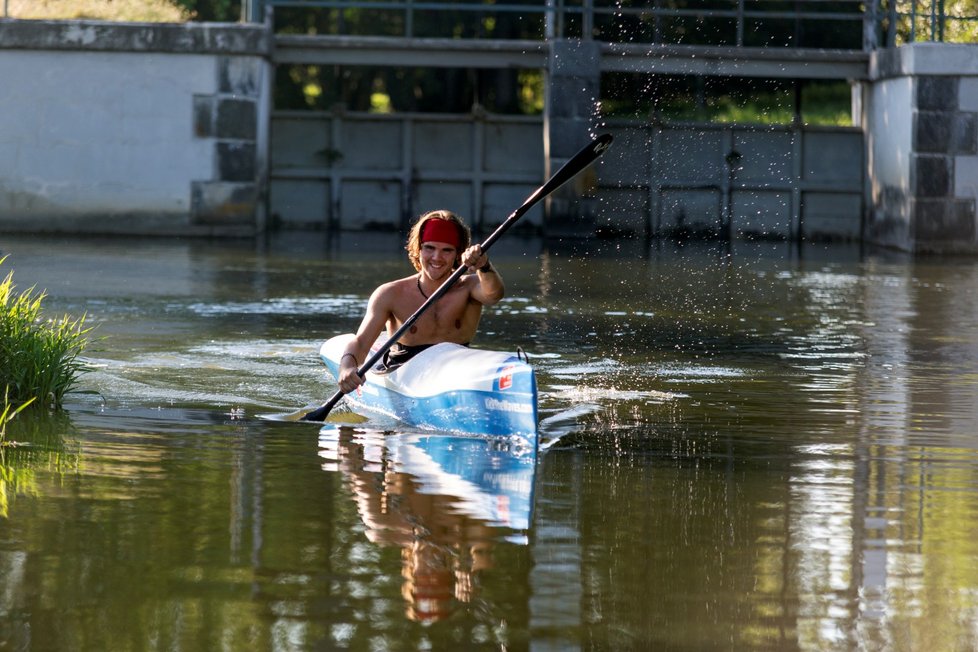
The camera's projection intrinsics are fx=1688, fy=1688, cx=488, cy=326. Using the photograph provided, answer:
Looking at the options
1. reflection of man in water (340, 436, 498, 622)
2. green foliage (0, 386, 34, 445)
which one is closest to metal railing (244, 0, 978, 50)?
green foliage (0, 386, 34, 445)

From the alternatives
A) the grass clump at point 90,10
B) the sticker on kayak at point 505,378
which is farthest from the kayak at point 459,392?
the grass clump at point 90,10

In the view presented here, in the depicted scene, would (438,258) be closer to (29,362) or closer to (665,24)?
(29,362)

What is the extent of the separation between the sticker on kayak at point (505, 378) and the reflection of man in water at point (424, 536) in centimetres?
86

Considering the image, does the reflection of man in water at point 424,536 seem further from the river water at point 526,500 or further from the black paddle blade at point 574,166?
the black paddle blade at point 574,166

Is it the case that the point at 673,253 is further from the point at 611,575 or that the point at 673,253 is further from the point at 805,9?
the point at 611,575

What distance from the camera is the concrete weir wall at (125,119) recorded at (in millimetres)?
21297

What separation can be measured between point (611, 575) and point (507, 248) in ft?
53.9

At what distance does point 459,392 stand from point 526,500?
1.59m

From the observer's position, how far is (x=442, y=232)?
8602mm

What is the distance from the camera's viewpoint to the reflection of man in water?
4.97m

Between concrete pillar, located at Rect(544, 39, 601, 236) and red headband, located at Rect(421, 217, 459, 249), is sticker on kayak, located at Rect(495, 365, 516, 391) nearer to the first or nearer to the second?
red headband, located at Rect(421, 217, 459, 249)

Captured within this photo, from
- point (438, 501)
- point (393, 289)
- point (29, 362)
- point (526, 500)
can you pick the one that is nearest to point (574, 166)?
point (393, 289)

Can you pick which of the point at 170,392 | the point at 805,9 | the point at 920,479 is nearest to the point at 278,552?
the point at 920,479

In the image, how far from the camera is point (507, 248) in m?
21.6
